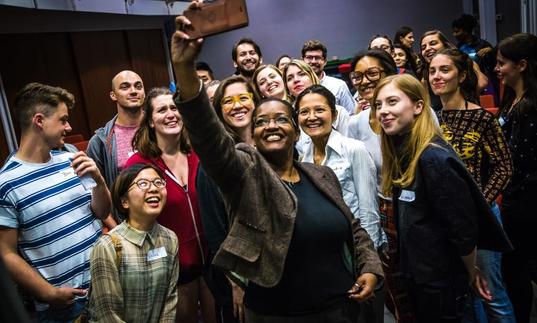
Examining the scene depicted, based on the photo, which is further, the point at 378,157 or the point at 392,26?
the point at 392,26

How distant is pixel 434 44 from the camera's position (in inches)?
137

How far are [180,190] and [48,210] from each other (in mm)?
590

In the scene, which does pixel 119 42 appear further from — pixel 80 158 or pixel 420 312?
pixel 420 312

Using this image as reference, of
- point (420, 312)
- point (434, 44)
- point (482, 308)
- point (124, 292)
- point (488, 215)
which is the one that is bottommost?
point (482, 308)

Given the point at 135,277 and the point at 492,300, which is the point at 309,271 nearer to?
the point at 135,277

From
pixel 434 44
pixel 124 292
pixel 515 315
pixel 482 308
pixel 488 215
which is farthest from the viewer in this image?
pixel 434 44

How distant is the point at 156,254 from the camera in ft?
6.26

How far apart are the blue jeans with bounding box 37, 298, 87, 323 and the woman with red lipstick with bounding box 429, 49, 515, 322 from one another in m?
1.85

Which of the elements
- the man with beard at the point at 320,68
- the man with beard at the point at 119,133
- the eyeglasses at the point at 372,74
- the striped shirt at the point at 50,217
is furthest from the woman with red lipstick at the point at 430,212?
the man with beard at the point at 320,68

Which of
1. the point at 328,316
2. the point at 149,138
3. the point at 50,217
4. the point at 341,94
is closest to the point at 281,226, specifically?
the point at 328,316

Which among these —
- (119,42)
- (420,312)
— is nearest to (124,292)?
(420,312)

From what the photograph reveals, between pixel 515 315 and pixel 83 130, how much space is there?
6240mm

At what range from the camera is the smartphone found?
1013 mm

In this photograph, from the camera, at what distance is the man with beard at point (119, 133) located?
2.58m
